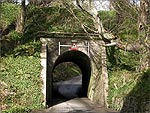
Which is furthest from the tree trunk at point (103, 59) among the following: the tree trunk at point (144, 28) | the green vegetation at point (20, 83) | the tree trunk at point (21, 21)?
the tree trunk at point (21, 21)

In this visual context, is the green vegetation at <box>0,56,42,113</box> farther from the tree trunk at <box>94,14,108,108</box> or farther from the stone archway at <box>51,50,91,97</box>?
the tree trunk at <box>94,14,108,108</box>

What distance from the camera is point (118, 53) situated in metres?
18.1

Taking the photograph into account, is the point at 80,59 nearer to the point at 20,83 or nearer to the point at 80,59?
the point at 80,59

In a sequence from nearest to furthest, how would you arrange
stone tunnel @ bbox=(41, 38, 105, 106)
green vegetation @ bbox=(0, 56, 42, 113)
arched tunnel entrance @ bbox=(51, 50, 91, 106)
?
green vegetation @ bbox=(0, 56, 42, 113) → stone tunnel @ bbox=(41, 38, 105, 106) → arched tunnel entrance @ bbox=(51, 50, 91, 106)

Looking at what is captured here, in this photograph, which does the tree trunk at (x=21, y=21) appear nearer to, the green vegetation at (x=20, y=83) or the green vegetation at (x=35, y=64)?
the green vegetation at (x=35, y=64)

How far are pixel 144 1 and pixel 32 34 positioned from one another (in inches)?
264

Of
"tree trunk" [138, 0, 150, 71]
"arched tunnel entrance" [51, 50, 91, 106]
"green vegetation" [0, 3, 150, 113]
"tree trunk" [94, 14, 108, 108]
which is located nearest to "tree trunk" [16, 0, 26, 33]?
"green vegetation" [0, 3, 150, 113]

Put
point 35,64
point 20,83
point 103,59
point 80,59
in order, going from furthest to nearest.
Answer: point 80,59, point 103,59, point 35,64, point 20,83

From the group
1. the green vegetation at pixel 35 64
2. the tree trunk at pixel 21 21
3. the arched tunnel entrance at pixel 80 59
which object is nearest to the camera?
the green vegetation at pixel 35 64

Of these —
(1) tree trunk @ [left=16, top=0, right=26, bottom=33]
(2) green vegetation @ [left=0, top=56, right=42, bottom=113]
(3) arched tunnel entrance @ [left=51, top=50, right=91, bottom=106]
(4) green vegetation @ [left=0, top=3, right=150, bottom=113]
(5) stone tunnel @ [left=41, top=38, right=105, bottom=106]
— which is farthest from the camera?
(3) arched tunnel entrance @ [left=51, top=50, right=91, bottom=106]

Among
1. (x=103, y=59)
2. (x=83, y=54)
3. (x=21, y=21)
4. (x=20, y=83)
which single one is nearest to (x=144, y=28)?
(x=103, y=59)

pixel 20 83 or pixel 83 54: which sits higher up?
pixel 83 54

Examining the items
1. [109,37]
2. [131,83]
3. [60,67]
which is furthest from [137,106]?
[60,67]

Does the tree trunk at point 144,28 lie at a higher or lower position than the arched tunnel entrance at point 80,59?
higher
